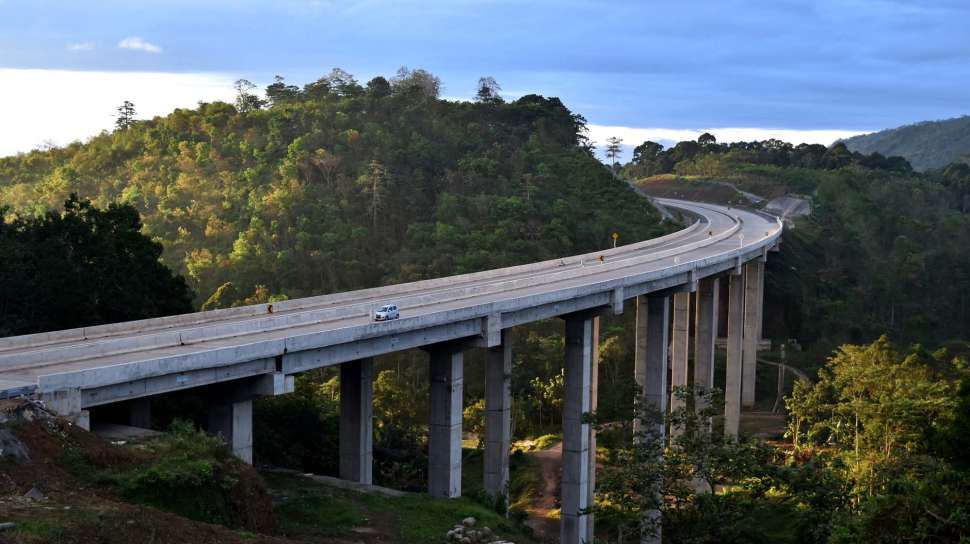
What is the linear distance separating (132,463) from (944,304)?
3899 inches

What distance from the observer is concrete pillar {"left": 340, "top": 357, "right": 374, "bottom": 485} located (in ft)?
119

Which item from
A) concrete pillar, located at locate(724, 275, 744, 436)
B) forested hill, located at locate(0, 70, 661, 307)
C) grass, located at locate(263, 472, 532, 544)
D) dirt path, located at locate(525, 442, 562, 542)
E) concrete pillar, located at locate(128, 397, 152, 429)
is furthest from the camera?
forested hill, located at locate(0, 70, 661, 307)

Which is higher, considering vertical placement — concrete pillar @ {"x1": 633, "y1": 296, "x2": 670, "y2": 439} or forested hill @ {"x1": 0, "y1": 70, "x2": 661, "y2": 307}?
forested hill @ {"x1": 0, "y1": 70, "x2": 661, "y2": 307}

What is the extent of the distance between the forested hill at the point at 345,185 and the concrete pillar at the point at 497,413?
32.5 metres

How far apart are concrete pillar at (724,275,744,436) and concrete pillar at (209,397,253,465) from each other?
149 feet

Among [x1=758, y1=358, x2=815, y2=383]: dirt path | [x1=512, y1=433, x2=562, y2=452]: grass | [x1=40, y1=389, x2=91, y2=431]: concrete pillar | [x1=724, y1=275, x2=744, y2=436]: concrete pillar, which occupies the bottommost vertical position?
[x1=512, y1=433, x2=562, y2=452]: grass

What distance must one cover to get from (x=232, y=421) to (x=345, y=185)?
63.0 meters

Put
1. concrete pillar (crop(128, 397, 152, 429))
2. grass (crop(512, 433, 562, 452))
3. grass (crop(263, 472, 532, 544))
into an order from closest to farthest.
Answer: grass (crop(263, 472, 532, 544)) < concrete pillar (crop(128, 397, 152, 429)) < grass (crop(512, 433, 562, 452))

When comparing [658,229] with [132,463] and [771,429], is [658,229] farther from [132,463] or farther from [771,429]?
[132,463]

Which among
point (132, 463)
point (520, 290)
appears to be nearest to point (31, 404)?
point (132, 463)

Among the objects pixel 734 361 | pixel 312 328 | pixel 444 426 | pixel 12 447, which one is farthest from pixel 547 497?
pixel 12 447

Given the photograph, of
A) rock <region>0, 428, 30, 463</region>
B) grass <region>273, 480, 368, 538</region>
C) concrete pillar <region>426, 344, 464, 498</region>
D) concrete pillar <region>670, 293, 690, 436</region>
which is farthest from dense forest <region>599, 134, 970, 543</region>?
rock <region>0, 428, 30, 463</region>

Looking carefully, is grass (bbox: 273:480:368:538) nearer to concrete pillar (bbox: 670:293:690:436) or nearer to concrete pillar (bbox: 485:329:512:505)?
concrete pillar (bbox: 485:329:512:505)

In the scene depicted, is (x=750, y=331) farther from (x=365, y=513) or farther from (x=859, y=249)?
(x=365, y=513)
